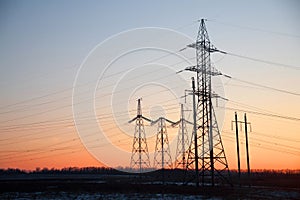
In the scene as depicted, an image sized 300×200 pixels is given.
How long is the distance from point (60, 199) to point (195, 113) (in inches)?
922

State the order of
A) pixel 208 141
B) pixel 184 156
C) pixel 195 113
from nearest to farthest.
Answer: pixel 208 141
pixel 195 113
pixel 184 156

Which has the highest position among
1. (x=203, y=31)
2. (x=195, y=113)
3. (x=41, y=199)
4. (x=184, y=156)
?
(x=203, y=31)

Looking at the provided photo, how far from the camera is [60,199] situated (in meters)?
32.8

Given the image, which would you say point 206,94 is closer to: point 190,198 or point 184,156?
point 190,198

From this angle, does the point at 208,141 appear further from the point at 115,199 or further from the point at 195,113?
the point at 115,199

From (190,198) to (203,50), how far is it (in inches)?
838

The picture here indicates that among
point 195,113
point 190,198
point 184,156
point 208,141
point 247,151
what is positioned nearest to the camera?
point 190,198

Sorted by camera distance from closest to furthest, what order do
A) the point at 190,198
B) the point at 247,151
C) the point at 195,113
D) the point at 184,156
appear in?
1. the point at 190,198
2. the point at 195,113
3. the point at 247,151
4. the point at 184,156

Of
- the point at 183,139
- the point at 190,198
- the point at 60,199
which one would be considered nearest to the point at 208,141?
the point at 190,198

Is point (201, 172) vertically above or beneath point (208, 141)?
beneath

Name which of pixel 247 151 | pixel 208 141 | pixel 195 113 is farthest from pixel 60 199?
pixel 247 151

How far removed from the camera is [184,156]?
67.9 meters

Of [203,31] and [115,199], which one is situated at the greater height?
[203,31]

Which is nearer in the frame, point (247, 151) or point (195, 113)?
point (195, 113)
